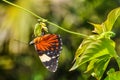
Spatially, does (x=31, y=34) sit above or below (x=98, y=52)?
below

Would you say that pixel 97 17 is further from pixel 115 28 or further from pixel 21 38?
pixel 21 38

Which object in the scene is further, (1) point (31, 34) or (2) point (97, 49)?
(1) point (31, 34)

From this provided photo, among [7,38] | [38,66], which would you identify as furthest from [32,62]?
[7,38]

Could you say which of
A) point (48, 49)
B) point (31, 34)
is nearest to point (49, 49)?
point (48, 49)

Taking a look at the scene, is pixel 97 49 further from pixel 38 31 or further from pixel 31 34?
pixel 31 34

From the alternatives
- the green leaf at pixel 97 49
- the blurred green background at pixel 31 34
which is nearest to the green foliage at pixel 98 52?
the green leaf at pixel 97 49

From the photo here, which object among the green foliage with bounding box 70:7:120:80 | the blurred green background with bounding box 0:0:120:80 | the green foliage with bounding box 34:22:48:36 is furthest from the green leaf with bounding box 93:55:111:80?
the blurred green background with bounding box 0:0:120:80

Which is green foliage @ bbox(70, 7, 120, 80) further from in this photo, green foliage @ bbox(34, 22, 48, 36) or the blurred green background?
the blurred green background

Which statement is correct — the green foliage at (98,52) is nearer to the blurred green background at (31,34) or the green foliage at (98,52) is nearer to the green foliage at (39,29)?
the green foliage at (39,29)
